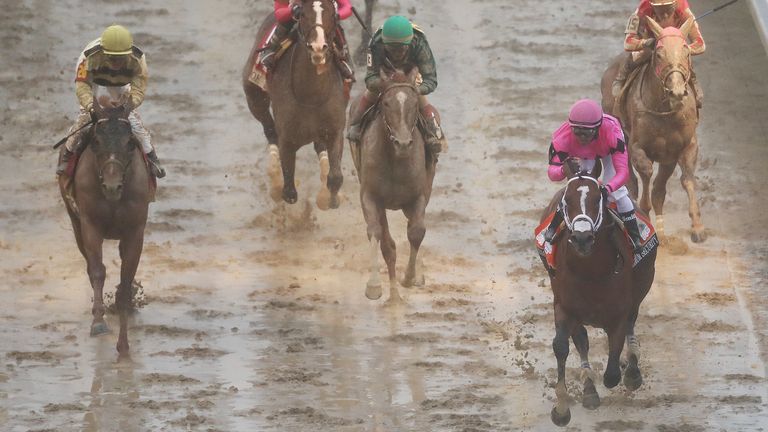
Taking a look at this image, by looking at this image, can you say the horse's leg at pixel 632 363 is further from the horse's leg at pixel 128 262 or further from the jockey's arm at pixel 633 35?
the jockey's arm at pixel 633 35

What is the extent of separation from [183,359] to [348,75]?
394cm

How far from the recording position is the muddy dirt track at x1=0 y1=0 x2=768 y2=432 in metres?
14.8

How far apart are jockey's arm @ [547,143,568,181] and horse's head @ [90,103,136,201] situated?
3719 millimetres

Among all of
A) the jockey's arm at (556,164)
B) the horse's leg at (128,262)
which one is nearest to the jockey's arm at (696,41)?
the jockey's arm at (556,164)

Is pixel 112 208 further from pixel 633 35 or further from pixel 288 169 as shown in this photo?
pixel 633 35

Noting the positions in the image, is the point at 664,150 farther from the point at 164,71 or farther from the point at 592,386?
the point at 164,71

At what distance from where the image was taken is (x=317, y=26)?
1788cm

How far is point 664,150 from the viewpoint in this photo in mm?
19344

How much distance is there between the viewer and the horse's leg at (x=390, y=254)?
682 inches

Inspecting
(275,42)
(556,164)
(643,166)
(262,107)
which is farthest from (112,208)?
(643,166)

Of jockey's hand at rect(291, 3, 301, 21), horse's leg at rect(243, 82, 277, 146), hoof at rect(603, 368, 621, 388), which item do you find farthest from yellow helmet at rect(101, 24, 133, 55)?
hoof at rect(603, 368, 621, 388)

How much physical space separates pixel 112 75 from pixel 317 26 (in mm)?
2403

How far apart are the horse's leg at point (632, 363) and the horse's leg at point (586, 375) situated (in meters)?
0.45

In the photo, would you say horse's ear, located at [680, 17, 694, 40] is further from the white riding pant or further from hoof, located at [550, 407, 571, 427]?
hoof, located at [550, 407, 571, 427]
